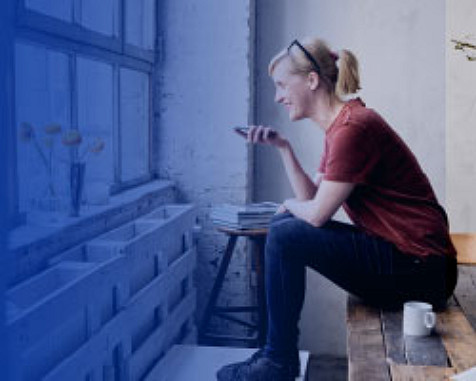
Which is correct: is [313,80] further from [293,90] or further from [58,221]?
[58,221]

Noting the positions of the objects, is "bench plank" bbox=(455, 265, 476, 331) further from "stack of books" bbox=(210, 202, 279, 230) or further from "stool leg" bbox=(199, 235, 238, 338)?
"stool leg" bbox=(199, 235, 238, 338)

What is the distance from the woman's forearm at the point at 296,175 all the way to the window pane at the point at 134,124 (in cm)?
90

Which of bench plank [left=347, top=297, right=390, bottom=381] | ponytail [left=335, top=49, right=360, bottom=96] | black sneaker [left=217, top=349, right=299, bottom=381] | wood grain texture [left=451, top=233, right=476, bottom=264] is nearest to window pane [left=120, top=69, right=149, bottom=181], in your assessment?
ponytail [left=335, top=49, right=360, bottom=96]

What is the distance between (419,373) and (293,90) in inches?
43.8

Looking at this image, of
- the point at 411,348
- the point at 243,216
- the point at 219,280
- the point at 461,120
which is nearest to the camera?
the point at 411,348

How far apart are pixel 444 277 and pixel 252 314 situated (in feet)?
5.11

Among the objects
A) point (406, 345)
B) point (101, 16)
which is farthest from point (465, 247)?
point (101, 16)

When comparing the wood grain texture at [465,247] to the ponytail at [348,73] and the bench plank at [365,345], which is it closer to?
the bench plank at [365,345]

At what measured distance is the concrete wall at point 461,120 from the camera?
3570 mm

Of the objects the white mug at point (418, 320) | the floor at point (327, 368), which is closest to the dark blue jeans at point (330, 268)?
the white mug at point (418, 320)

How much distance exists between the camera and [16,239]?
1950 mm

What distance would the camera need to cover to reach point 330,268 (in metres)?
2.27

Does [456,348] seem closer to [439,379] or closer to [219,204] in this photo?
[439,379]

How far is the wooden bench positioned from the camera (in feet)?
5.79
